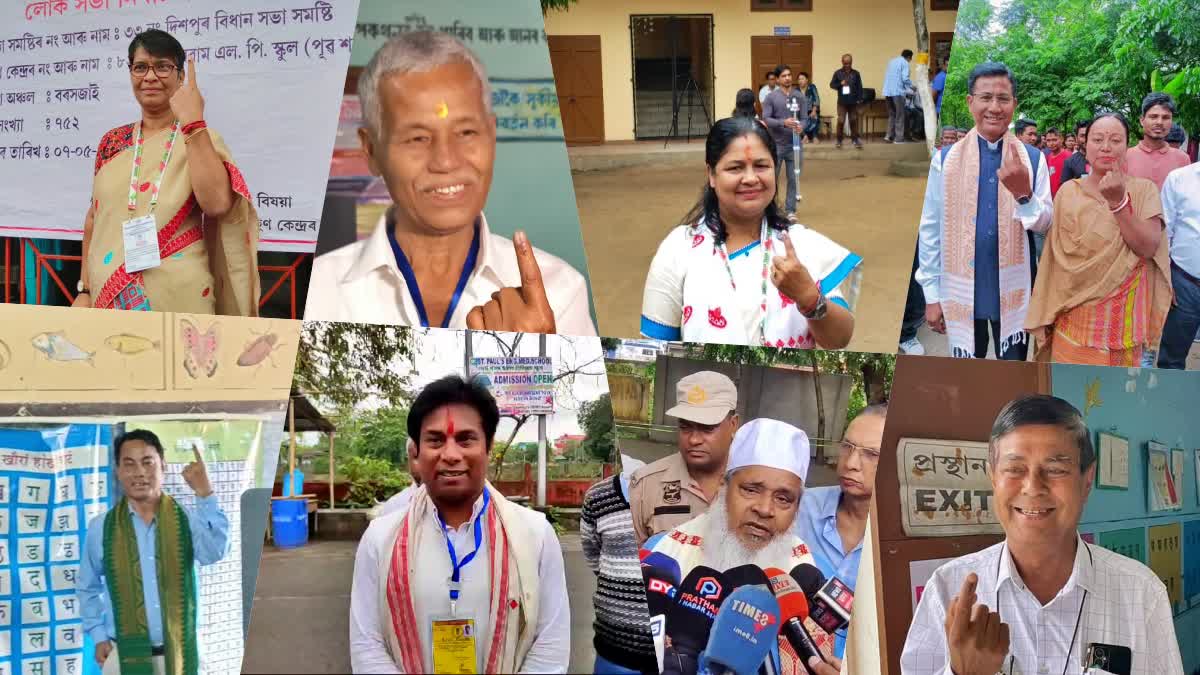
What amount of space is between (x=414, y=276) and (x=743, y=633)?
1.43 meters

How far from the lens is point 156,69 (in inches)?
142

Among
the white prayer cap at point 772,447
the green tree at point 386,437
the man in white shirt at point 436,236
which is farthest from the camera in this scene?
the green tree at point 386,437

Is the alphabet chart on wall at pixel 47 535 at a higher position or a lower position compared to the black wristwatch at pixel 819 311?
lower

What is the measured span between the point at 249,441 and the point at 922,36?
2.25 metres

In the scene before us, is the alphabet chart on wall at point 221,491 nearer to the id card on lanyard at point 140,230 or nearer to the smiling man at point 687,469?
the id card on lanyard at point 140,230

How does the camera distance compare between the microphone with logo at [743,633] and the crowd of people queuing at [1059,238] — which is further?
the microphone with logo at [743,633]

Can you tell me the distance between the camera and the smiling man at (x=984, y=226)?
10.9ft

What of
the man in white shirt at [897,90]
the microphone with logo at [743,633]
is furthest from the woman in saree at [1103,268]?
the microphone with logo at [743,633]

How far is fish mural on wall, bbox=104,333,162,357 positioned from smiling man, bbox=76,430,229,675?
0.30 meters

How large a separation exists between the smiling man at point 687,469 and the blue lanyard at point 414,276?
691mm

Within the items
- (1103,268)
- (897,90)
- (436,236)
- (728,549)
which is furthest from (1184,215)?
(436,236)

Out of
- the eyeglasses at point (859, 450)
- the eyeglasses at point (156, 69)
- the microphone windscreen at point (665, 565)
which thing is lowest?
the microphone windscreen at point (665, 565)

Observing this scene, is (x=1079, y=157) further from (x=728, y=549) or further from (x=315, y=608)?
(x=315, y=608)

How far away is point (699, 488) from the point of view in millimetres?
3615
